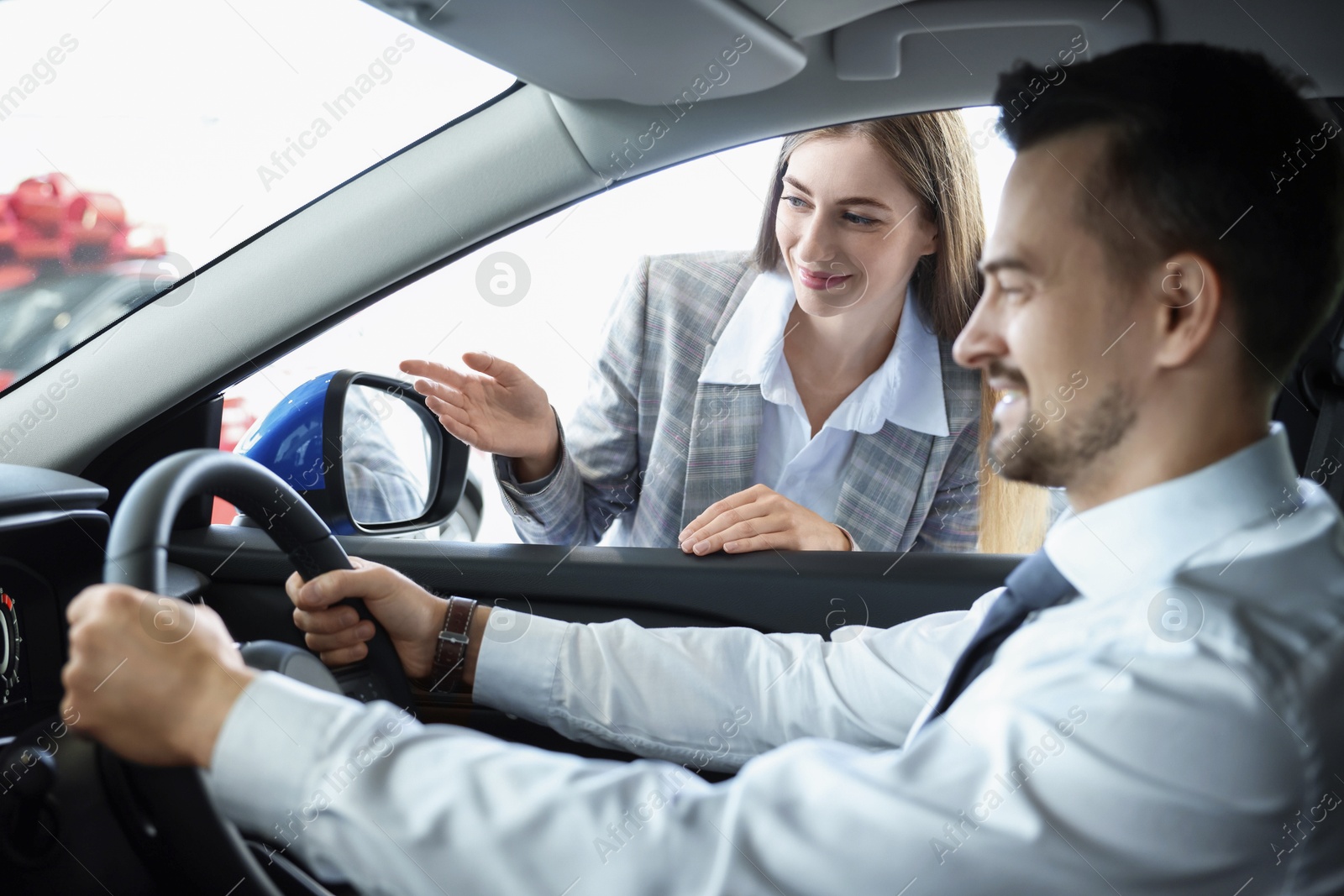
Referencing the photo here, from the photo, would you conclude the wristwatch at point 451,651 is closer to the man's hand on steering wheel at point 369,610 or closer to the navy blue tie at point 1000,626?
the man's hand on steering wheel at point 369,610

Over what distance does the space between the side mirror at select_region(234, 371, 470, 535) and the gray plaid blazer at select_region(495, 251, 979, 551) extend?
121mm

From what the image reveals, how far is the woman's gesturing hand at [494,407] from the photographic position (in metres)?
1.63

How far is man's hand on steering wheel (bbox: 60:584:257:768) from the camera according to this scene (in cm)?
75

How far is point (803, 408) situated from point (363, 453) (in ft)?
2.62

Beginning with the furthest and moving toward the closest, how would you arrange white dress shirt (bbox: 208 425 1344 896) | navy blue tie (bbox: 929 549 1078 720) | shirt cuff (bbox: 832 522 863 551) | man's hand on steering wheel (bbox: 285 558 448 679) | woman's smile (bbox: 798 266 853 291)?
woman's smile (bbox: 798 266 853 291)
shirt cuff (bbox: 832 522 863 551)
man's hand on steering wheel (bbox: 285 558 448 679)
navy blue tie (bbox: 929 549 1078 720)
white dress shirt (bbox: 208 425 1344 896)

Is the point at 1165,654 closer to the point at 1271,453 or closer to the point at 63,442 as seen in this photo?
the point at 1271,453

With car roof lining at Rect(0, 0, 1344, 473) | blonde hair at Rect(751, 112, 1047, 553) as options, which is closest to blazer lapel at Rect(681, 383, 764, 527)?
blonde hair at Rect(751, 112, 1047, 553)

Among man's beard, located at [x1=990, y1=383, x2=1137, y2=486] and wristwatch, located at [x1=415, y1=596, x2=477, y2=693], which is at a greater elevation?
wristwatch, located at [x1=415, y1=596, x2=477, y2=693]

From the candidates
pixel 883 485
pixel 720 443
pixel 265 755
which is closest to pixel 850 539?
pixel 883 485

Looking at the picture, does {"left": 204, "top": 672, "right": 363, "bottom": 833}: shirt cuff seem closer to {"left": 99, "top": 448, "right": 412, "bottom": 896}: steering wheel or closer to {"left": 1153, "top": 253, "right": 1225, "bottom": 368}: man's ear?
{"left": 99, "top": 448, "right": 412, "bottom": 896}: steering wheel

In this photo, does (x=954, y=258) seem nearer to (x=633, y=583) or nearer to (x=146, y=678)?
(x=633, y=583)

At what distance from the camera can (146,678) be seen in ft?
2.49

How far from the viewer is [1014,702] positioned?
801 mm

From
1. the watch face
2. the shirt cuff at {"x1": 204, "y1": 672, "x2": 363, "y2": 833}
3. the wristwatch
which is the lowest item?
the wristwatch
